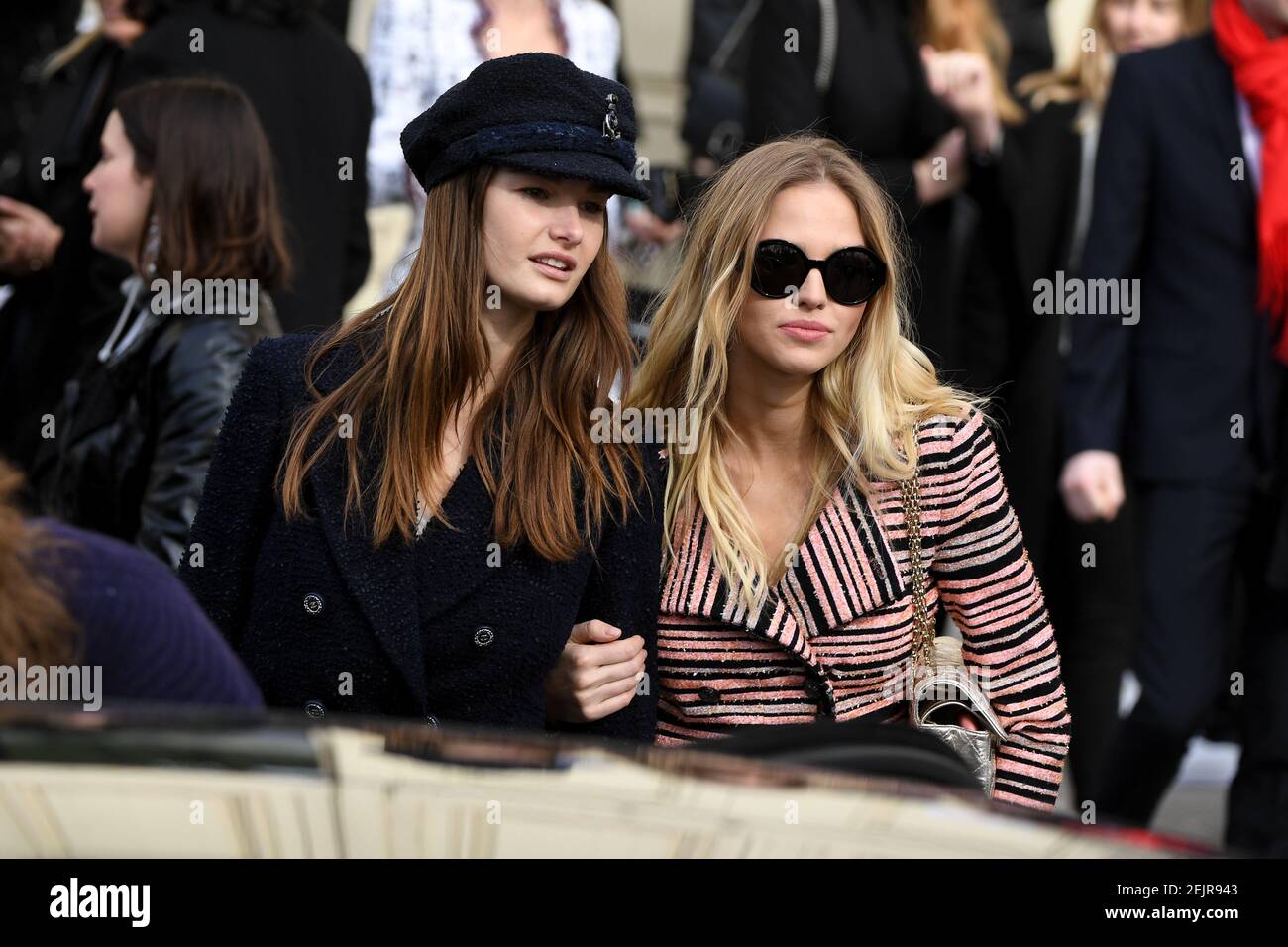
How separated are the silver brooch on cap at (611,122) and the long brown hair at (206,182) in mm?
1479

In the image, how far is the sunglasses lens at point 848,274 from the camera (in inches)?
143

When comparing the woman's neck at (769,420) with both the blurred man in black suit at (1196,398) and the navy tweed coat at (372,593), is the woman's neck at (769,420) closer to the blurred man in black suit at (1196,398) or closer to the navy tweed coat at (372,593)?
the navy tweed coat at (372,593)

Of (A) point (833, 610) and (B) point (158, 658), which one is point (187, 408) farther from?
(B) point (158, 658)

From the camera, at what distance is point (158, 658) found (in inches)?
91.3

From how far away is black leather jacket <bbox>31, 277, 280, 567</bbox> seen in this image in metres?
4.34

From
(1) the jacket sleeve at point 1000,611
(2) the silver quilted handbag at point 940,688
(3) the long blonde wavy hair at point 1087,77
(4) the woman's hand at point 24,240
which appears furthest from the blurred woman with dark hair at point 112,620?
(3) the long blonde wavy hair at point 1087,77

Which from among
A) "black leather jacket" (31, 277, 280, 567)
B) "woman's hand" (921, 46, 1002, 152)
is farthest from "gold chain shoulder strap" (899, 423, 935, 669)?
"woman's hand" (921, 46, 1002, 152)

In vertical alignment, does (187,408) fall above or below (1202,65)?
below

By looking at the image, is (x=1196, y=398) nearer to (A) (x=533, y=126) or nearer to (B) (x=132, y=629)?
(A) (x=533, y=126)

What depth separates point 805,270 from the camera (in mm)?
3637

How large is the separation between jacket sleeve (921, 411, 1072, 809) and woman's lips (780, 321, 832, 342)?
0.31 metres

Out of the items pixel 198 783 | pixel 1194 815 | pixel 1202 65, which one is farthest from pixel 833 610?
pixel 1194 815
